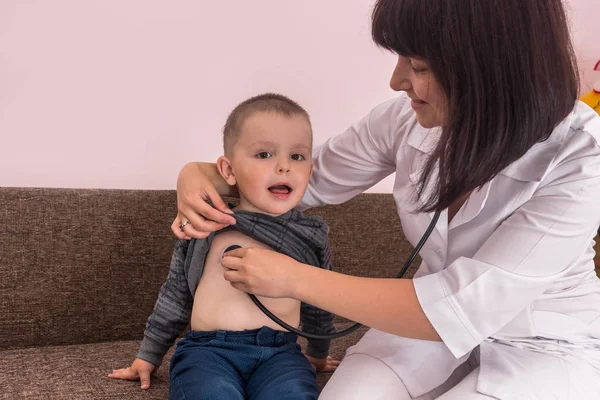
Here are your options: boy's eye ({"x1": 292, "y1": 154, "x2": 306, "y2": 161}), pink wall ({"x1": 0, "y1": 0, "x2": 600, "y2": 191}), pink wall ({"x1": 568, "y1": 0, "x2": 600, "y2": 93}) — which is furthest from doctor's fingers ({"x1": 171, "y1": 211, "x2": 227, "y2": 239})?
pink wall ({"x1": 568, "y1": 0, "x2": 600, "y2": 93})

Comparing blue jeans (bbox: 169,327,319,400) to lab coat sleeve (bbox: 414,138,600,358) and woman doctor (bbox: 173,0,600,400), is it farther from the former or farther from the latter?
lab coat sleeve (bbox: 414,138,600,358)

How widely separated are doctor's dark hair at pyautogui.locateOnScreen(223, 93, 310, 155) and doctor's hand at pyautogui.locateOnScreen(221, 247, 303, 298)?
31cm

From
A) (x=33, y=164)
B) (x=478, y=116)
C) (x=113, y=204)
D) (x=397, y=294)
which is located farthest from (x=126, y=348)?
(x=478, y=116)

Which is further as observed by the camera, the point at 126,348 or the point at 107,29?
the point at 107,29

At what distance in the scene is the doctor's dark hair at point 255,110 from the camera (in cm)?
137

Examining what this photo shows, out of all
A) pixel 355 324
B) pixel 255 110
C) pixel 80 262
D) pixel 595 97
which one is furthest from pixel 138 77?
pixel 595 97

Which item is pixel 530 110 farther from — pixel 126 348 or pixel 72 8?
pixel 72 8

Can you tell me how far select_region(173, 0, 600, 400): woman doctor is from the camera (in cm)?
109

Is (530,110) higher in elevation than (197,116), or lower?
higher

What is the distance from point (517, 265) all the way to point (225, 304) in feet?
1.84

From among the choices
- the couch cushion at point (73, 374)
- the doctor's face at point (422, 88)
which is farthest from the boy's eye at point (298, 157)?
the couch cushion at point (73, 374)

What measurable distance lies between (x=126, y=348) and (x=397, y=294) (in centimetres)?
81

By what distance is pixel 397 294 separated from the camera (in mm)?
1159

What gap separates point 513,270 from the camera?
1.12m
